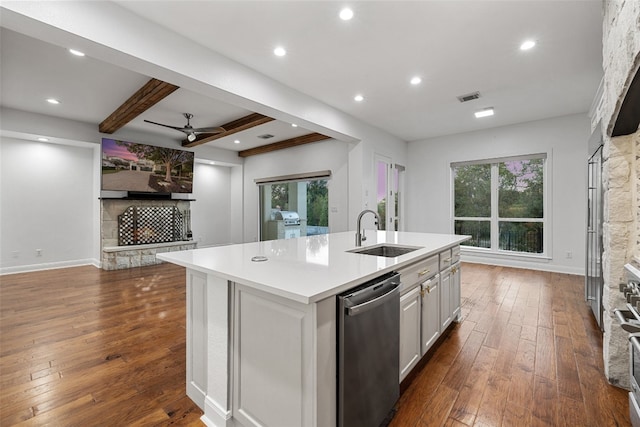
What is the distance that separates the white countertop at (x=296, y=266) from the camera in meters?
1.21

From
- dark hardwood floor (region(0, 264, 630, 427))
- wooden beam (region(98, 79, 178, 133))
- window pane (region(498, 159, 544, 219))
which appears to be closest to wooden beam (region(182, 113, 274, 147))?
wooden beam (region(98, 79, 178, 133))

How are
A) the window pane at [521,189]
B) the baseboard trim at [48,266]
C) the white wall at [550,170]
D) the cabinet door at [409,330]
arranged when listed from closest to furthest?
the cabinet door at [409,330], the white wall at [550,170], the baseboard trim at [48,266], the window pane at [521,189]

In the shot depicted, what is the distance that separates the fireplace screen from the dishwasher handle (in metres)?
5.96

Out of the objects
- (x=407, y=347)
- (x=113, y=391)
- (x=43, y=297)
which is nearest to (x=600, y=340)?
(x=407, y=347)

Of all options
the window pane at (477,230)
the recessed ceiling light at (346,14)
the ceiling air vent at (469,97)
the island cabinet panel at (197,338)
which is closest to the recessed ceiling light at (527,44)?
the ceiling air vent at (469,97)

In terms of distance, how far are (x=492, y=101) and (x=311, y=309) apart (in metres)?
4.49

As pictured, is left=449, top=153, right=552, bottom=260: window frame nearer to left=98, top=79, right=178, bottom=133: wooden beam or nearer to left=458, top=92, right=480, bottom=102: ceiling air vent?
left=458, top=92, right=480, bottom=102: ceiling air vent

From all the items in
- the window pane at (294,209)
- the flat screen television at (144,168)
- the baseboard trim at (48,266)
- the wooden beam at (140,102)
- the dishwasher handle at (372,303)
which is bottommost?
the baseboard trim at (48,266)

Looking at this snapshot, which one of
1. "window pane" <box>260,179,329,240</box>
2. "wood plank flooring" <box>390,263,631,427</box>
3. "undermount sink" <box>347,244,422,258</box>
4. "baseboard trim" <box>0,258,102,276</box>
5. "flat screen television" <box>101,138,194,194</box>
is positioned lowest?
"wood plank flooring" <box>390,263,631,427</box>

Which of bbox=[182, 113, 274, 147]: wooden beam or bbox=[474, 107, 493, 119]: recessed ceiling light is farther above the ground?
bbox=[474, 107, 493, 119]: recessed ceiling light

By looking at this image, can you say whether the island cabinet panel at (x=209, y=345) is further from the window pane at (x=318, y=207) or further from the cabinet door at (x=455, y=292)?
the window pane at (x=318, y=207)

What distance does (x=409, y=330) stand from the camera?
187cm

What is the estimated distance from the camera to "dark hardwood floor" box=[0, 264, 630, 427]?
5.45 ft

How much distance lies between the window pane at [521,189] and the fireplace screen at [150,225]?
685 cm
